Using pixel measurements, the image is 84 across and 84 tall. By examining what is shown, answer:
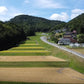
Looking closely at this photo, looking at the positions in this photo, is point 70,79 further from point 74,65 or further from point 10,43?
point 10,43

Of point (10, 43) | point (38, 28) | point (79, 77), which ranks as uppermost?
point (38, 28)

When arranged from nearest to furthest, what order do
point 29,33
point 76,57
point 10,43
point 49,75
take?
1. point 49,75
2. point 76,57
3. point 10,43
4. point 29,33

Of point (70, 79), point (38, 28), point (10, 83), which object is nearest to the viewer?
→ point (10, 83)

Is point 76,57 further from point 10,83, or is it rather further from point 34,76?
point 10,83

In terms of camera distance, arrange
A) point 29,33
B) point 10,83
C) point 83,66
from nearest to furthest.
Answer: point 10,83, point 83,66, point 29,33

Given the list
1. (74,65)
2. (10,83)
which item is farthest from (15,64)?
(74,65)

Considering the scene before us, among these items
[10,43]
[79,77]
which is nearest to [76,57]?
[79,77]

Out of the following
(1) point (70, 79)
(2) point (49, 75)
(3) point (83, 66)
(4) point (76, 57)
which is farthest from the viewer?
(4) point (76, 57)

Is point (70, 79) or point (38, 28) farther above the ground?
point (38, 28)

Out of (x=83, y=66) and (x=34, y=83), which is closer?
(x=34, y=83)
